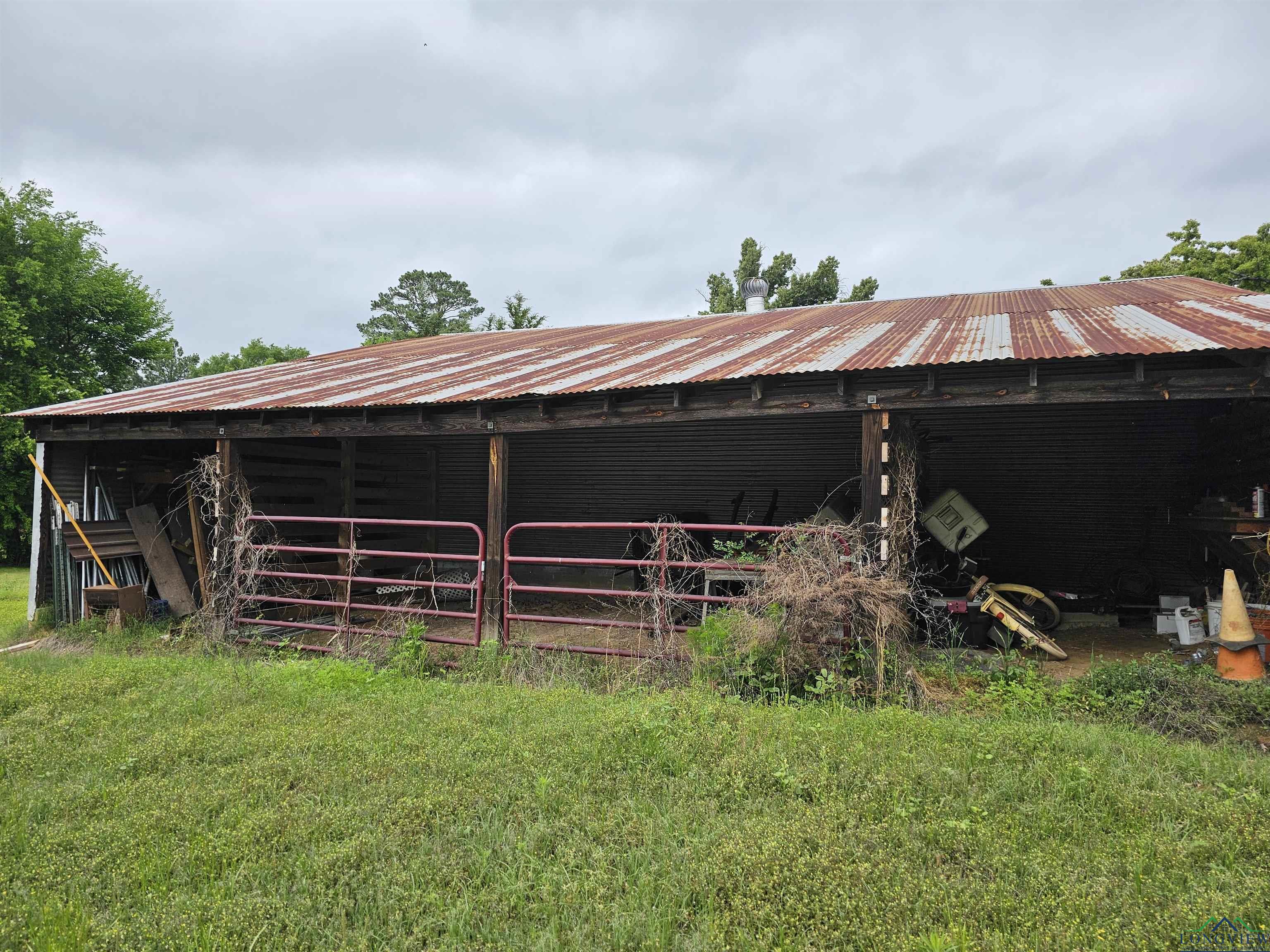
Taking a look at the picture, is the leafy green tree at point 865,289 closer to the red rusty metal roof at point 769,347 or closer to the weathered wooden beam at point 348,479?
the red rusty metal roof at point 769,347

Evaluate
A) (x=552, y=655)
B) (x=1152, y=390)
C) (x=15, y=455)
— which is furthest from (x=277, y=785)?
(x=15, y=455)

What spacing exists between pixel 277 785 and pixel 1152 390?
6214 millimetres

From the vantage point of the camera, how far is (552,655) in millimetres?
6156

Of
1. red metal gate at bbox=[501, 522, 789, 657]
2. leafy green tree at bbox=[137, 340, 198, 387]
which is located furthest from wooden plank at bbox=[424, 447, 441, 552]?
leafy green tree at bbox=[137, 340, 198, 387]

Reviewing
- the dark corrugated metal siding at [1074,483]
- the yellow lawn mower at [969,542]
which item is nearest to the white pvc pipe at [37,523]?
the yellow lawn mower at [969,542]

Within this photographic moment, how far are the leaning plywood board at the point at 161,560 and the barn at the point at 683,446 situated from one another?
222 millimetres

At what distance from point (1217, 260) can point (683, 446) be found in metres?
19.3

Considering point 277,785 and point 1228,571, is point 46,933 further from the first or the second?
point 1228,571

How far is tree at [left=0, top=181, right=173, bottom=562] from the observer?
20078 millimetres

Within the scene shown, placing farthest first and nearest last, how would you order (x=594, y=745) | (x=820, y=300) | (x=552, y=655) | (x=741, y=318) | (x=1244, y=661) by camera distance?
(x=820, y=300) < (x=741, y=318) < (x=552, y=655) < (x=1244, y=661) < (x=594, y=745)

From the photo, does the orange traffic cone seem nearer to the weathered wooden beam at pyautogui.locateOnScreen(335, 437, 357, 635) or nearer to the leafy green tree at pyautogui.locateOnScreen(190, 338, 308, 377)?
the weathered wooden beam at pyautogui.locateOnScreen(335, 437, 357, 635)

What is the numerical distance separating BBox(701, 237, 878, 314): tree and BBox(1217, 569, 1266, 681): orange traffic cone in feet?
78.8

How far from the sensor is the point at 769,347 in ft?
25.1

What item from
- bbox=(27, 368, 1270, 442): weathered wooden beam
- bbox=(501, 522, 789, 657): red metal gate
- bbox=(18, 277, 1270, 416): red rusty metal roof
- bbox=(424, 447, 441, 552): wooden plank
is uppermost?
bbox=(18, 277, 1270, 416): red rusty metal roof
